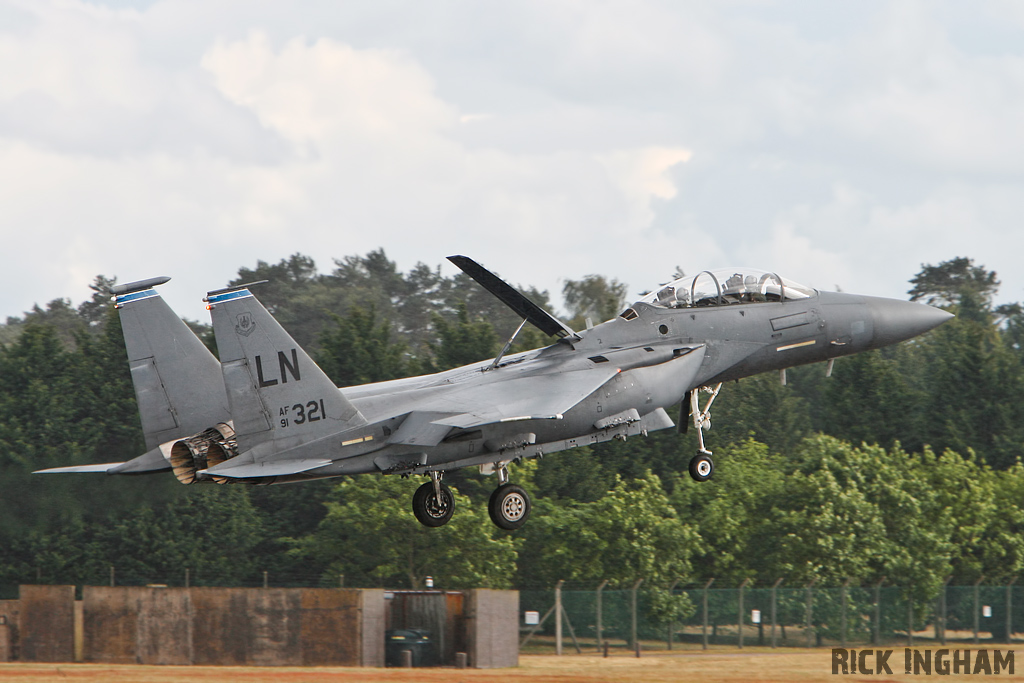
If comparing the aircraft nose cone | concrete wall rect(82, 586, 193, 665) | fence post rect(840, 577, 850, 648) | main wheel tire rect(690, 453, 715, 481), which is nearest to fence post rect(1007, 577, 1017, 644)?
fence post rect(840, 577, 850, 648)

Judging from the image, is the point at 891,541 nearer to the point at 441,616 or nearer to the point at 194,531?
the point at 441,616

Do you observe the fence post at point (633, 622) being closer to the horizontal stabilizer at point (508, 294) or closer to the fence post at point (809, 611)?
the fence post at point (809, 611)

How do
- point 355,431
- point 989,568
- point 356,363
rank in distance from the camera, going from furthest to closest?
point 356,363 → point 989,568 → point 355,431

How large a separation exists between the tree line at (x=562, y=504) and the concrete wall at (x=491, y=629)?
44.2 feet

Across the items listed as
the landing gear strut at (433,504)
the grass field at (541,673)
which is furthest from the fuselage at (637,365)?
the grass field at (541,673)

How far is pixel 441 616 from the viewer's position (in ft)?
116

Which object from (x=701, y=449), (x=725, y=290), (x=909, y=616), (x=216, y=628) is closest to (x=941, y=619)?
(x=909, y=616)

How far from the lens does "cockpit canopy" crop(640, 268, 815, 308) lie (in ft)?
77.6

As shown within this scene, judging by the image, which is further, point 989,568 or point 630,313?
point 989,568

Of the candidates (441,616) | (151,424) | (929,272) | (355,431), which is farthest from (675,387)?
(929,272)

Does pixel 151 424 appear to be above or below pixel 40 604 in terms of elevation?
above

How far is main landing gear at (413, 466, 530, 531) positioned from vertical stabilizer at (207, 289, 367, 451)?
8.27ft

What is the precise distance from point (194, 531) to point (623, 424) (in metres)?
44.5

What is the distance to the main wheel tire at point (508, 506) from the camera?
2236 cm
